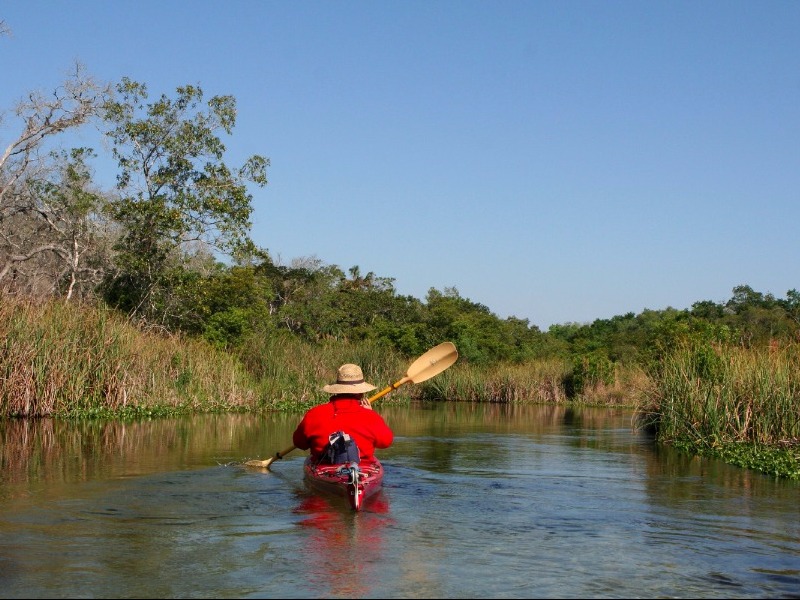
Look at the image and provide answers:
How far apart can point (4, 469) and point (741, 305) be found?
39.8m

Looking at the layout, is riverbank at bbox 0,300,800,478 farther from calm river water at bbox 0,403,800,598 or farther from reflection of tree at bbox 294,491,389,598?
reflection of tree at bbox 294,491,389,598

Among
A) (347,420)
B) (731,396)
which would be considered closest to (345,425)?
(347,420)

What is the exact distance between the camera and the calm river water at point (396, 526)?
6254 millimetres

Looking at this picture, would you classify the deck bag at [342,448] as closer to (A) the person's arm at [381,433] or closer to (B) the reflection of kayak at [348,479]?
(B) the reflection of kayak at [348,479]

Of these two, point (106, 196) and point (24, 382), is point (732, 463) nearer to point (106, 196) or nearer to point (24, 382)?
point (24, 382)

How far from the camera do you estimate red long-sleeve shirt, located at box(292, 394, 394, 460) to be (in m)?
9.79

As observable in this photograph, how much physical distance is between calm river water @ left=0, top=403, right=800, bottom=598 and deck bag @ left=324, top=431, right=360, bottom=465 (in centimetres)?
48

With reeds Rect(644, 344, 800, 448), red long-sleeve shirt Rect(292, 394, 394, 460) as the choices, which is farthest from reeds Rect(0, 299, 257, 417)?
reeds Rect(644, 344, 800, 448)

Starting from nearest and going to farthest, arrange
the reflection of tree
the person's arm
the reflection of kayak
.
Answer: the reflection of tree
the reflection of kayak
the person's arm

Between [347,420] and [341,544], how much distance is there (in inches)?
97.2

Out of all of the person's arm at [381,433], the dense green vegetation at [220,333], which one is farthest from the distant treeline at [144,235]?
the person's arm at [381,433]

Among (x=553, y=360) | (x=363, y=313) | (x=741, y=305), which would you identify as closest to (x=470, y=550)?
(x=553, y=360)

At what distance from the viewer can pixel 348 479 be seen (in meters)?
9.09

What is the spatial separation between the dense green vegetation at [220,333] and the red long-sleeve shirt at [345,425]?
18.0 ft
